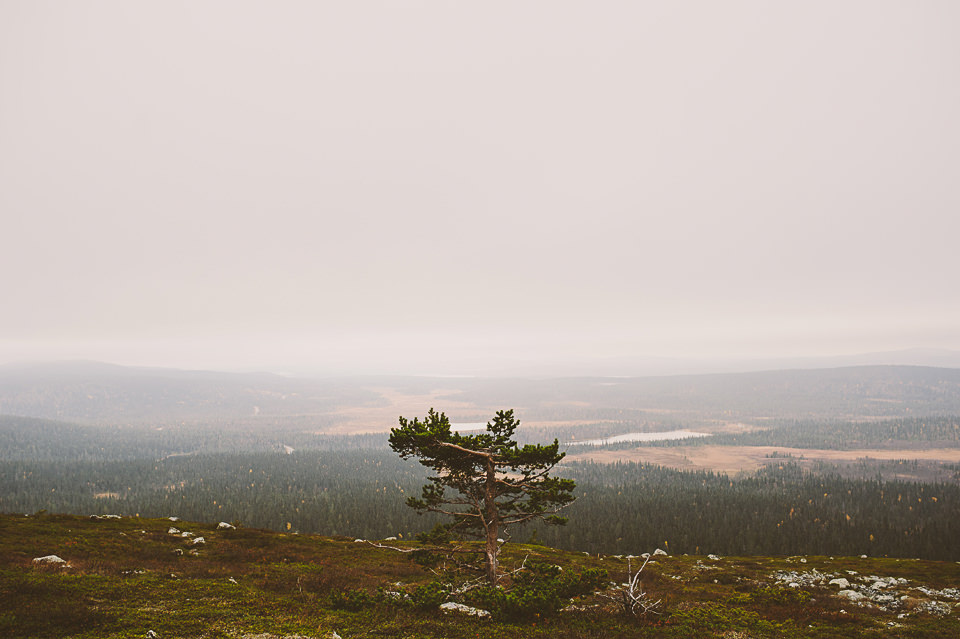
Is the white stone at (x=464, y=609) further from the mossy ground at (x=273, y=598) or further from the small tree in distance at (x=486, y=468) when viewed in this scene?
the small tree in distance at (x=486, y=468)

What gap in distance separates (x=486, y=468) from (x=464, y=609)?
9.36 m

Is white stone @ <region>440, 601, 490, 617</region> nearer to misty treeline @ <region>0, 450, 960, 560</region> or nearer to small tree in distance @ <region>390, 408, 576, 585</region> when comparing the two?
small tree in distance @ <region>390, 408, 576, 585</region>

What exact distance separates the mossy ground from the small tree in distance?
457 cm

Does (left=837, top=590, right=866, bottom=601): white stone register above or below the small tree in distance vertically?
below

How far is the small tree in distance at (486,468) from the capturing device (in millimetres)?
22547

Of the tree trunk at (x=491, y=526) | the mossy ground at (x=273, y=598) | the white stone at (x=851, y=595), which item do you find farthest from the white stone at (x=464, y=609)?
the white stone at (x=851, y=595)

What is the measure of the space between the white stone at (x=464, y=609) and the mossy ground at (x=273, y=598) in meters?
1.01

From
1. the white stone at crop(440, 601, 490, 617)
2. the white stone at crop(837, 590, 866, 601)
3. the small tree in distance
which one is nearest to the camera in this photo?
the small tree in distance

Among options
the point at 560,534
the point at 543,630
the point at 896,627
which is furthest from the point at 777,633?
the point at 560,534

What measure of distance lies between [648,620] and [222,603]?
92.5 feet

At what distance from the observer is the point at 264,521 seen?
142625mm

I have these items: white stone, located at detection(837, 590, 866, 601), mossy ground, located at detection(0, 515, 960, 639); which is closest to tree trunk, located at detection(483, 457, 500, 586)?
mossy ground, located at detection(0, 515, 960, 639)

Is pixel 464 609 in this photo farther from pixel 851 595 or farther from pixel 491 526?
pixel 851 595

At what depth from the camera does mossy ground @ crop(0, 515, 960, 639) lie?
2153 centimetres
